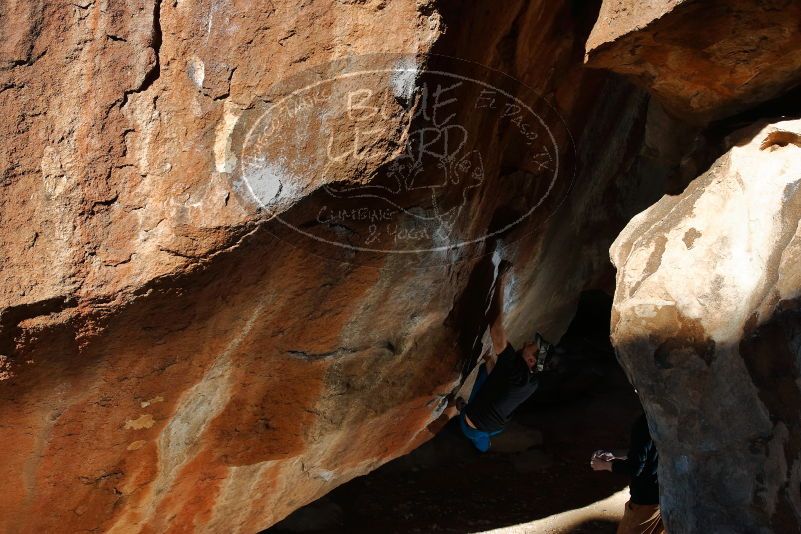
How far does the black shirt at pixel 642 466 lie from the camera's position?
2443 millimetres

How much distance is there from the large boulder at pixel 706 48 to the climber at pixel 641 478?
111cm

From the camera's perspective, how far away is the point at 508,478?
145 inches

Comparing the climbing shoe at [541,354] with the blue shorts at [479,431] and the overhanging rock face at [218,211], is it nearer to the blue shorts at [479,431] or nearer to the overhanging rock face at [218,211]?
the blue shorts at [479,431]

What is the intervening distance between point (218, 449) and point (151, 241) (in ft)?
2.87

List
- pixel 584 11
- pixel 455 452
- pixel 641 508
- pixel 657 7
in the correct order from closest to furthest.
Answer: pixel 657 7
pixel 584 11
pixel 641 508
pixel 455 452

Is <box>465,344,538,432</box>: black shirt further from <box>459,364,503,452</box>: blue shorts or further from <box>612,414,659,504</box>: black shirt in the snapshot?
<box>612,414,659,504</box>: black shirt

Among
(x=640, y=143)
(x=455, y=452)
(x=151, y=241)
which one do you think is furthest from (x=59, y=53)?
(x=455, y=452)

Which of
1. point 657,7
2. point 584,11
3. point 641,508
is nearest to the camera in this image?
point 657,7

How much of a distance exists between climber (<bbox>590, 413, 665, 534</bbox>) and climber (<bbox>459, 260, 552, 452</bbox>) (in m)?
0.42

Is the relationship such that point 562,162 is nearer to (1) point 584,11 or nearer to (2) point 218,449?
(1) point 584,11

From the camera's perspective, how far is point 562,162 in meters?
2.56

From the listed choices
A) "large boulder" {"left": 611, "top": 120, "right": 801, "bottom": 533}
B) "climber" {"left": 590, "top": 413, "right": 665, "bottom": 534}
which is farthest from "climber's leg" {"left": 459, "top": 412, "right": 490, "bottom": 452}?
"large boulder" {"left": 611, "top": 120, "right": 801, "bottom": 533}

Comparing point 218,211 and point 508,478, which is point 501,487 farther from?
point 218,211

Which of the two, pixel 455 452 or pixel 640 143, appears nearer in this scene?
pixel 640 143
